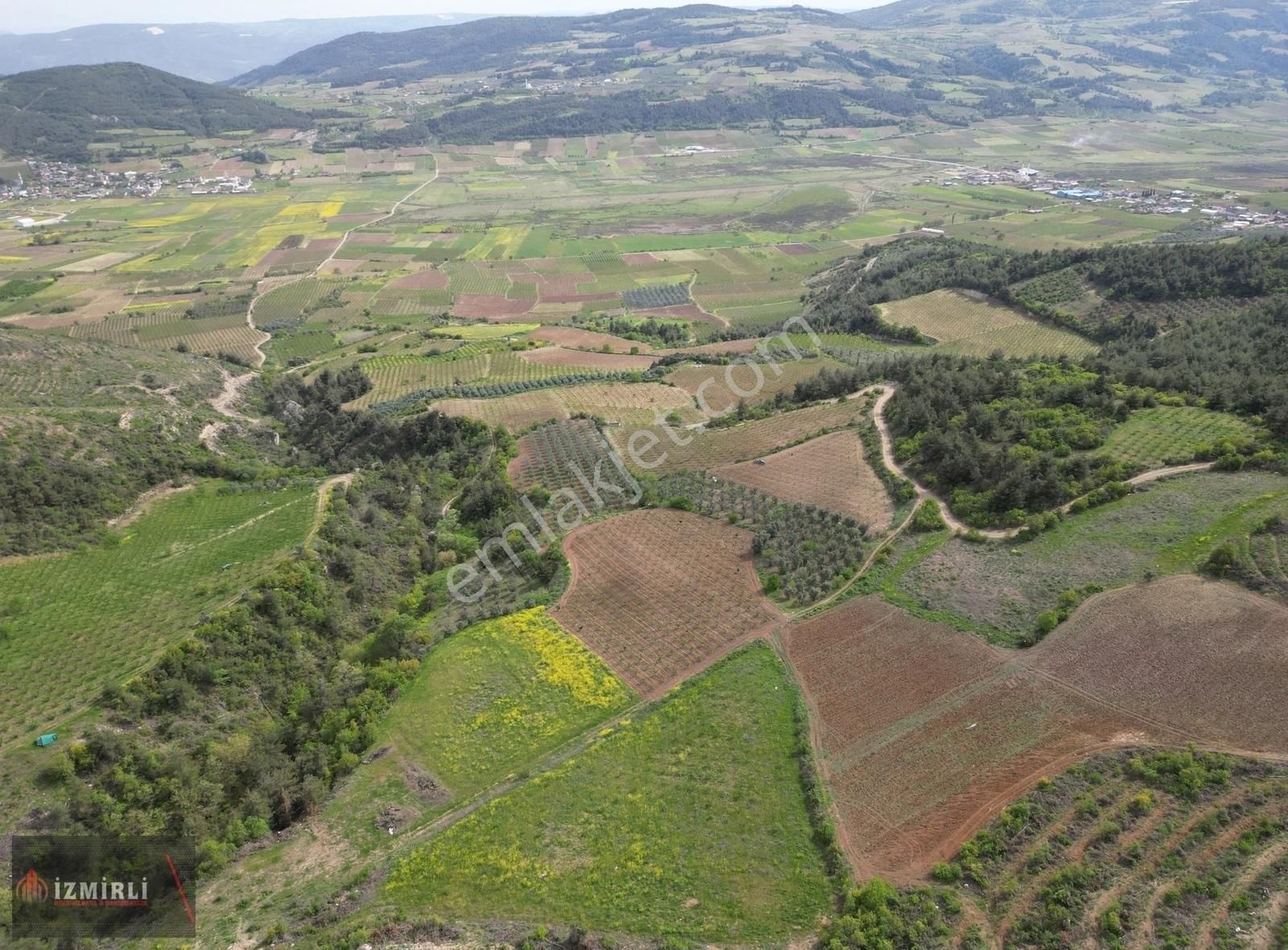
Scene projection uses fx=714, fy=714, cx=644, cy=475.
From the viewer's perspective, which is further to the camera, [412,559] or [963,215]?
[963,215]

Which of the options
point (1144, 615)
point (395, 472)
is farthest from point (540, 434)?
point (1144, 615)

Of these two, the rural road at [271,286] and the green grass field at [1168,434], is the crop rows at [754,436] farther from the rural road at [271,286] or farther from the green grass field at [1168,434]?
the rural road at [271,286]

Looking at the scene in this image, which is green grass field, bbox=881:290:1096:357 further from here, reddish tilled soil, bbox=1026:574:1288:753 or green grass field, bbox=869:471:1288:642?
reddish tilled soil, bbox=1026:574:1288:753

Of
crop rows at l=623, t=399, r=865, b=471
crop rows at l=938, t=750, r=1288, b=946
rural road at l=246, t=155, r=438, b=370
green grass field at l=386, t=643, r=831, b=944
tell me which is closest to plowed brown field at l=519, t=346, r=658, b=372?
crop rows at l=623, t=399, r=865, b=471

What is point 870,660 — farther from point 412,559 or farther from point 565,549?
point 412,559

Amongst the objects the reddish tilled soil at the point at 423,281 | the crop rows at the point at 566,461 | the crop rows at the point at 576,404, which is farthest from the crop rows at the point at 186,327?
the crop rows at the point at 566,461

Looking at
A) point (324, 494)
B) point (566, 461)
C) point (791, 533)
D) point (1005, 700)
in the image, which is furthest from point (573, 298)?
point (1005, 700)

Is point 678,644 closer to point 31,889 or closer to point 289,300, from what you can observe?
point 31,889
